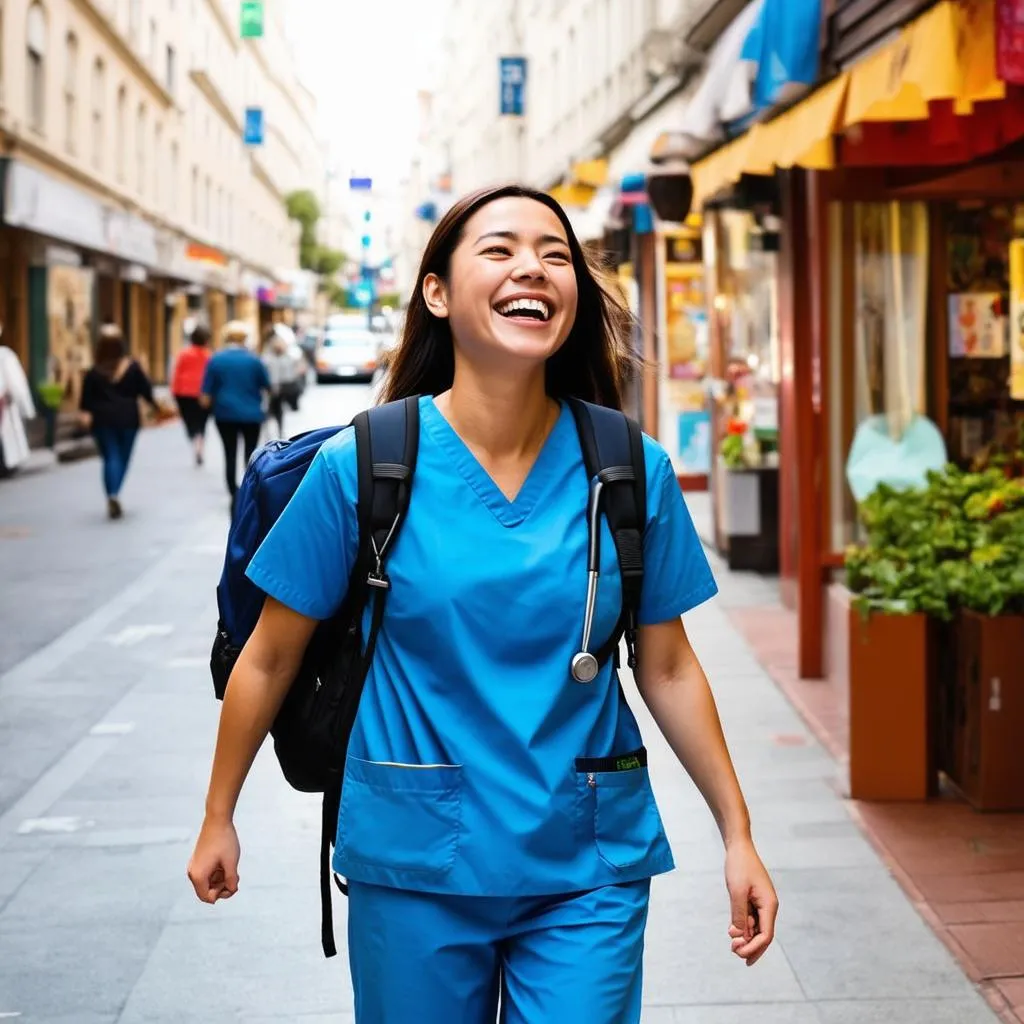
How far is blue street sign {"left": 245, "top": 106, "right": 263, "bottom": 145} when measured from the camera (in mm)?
56094

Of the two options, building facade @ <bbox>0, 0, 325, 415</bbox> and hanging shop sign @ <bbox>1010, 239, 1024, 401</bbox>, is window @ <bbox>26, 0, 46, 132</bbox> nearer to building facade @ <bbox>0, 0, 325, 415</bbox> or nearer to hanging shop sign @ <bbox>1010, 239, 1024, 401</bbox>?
building facade @ <bbox>0, 0, 325, 415</bbox>

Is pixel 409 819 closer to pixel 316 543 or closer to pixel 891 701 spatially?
pixel 316 543

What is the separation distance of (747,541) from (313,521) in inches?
369

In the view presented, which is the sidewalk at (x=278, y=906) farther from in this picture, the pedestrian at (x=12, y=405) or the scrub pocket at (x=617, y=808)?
the pedestrian at (x=12, y=405)

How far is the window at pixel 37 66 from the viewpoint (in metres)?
24.7

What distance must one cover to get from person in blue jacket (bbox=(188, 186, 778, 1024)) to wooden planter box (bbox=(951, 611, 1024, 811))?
3288 mm

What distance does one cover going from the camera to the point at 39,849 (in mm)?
5426

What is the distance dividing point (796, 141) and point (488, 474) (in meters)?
4.87

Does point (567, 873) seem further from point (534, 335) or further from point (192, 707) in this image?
point (192, 707)

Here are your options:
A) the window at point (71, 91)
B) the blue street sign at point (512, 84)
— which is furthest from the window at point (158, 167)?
the window at point (71, 91)

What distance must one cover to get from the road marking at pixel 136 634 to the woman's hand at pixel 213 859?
21.9ft

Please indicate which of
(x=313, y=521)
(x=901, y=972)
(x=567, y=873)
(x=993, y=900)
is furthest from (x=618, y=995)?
(x=993, y=900)

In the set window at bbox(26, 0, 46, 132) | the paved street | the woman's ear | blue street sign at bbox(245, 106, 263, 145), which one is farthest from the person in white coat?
blue street sign at bbox(245, 106, 263, 145)

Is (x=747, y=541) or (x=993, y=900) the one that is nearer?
(x=993, y=900)
